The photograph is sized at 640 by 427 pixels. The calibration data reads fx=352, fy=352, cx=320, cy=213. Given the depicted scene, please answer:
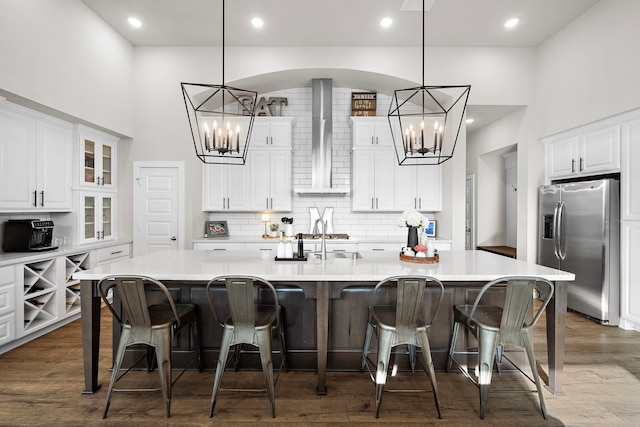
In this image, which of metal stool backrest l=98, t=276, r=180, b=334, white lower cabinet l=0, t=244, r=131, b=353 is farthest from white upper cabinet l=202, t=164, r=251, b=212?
metal stool backrest l=98, t=276, r=180, b=334

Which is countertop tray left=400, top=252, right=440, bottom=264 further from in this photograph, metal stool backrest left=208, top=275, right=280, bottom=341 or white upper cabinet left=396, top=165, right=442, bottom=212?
white upper cabinet left=396, top=165, right=442, bottom=212

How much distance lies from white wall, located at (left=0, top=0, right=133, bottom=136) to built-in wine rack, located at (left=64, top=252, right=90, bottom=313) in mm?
1622

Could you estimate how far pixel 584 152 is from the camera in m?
4.26

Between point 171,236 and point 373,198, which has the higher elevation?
point 373,198

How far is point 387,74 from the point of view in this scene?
16.5 ft

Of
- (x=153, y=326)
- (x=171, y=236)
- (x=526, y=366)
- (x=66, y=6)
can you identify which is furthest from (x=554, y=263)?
(x=66, y=6)

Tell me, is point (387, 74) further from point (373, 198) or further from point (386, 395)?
point (386, 395)

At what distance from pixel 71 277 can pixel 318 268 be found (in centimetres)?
320

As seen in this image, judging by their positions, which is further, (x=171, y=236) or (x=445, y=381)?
(x=171, y=236)

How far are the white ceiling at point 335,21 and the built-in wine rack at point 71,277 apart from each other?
2965 millimetres

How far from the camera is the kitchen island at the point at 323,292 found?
2.44 meters

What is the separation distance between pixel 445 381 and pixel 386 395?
0.53 metres

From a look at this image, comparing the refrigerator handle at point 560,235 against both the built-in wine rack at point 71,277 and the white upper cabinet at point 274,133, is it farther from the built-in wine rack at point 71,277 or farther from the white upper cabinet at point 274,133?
the built-in wine rack at point 71,277

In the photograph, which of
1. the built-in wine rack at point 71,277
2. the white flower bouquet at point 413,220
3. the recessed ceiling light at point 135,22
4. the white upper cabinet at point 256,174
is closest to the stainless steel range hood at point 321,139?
the white upper cabinet at point 256,174
